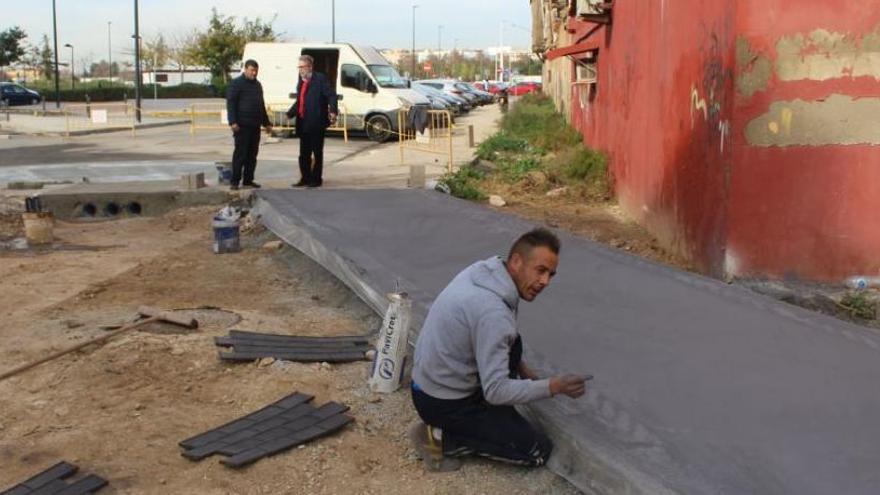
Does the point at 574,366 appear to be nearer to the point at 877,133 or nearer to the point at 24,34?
the point at 877,133

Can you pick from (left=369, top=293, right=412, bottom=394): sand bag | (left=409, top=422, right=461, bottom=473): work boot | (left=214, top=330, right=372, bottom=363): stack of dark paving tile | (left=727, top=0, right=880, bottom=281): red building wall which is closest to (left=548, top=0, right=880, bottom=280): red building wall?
(left=727, top=0, right=880, bottom=281): red building wall

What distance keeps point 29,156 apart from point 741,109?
55.1ft

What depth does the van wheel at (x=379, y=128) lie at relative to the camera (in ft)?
81.0

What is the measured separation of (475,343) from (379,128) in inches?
831

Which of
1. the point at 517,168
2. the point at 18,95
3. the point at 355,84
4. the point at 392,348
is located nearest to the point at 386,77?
the point at 355,84

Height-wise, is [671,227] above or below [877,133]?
below

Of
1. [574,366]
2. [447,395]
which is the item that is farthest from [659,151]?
[447,395]

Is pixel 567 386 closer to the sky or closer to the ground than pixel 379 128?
closer to the ground

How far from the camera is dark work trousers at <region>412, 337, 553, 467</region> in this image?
419 cm

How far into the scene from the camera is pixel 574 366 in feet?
16.7

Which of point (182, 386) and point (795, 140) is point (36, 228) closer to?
point (182, 386)

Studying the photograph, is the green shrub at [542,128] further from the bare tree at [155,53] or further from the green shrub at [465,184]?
the bare tree at [155,53]

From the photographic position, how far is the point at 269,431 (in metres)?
4.72

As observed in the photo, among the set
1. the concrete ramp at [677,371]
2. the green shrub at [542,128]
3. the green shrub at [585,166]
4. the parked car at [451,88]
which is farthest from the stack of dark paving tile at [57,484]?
the parked car at [451,88]
